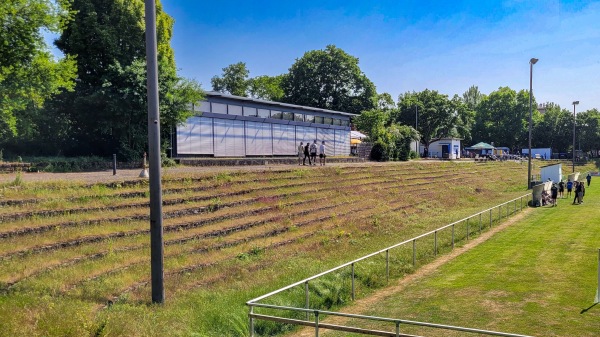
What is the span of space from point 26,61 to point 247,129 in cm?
1676

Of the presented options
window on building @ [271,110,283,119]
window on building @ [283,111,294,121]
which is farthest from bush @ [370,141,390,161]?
window on building @ [271,110,283,119]

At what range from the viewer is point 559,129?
92.2 metres

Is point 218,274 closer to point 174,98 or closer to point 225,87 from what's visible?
point 174,98

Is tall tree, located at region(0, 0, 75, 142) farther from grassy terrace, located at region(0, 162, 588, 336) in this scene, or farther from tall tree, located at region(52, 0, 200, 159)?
grassy terrace, located at region(0, 162, 588, 336)

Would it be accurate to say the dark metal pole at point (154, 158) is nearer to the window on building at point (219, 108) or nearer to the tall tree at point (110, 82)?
the tall tree at point (110, 82)

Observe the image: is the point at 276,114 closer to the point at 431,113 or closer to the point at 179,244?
the point at 179,244

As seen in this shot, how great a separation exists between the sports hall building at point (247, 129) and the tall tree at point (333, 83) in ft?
103

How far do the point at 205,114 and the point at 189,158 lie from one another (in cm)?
341

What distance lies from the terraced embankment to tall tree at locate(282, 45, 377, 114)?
171ft

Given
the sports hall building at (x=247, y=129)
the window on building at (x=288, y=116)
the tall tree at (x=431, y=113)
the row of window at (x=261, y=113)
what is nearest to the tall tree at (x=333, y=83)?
the tall tree at (x=431, y=113)

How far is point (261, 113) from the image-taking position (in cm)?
3794

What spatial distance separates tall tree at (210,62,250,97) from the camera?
3238 inches

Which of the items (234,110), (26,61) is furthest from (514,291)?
(234,110)

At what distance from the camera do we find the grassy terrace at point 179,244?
28.5ft
